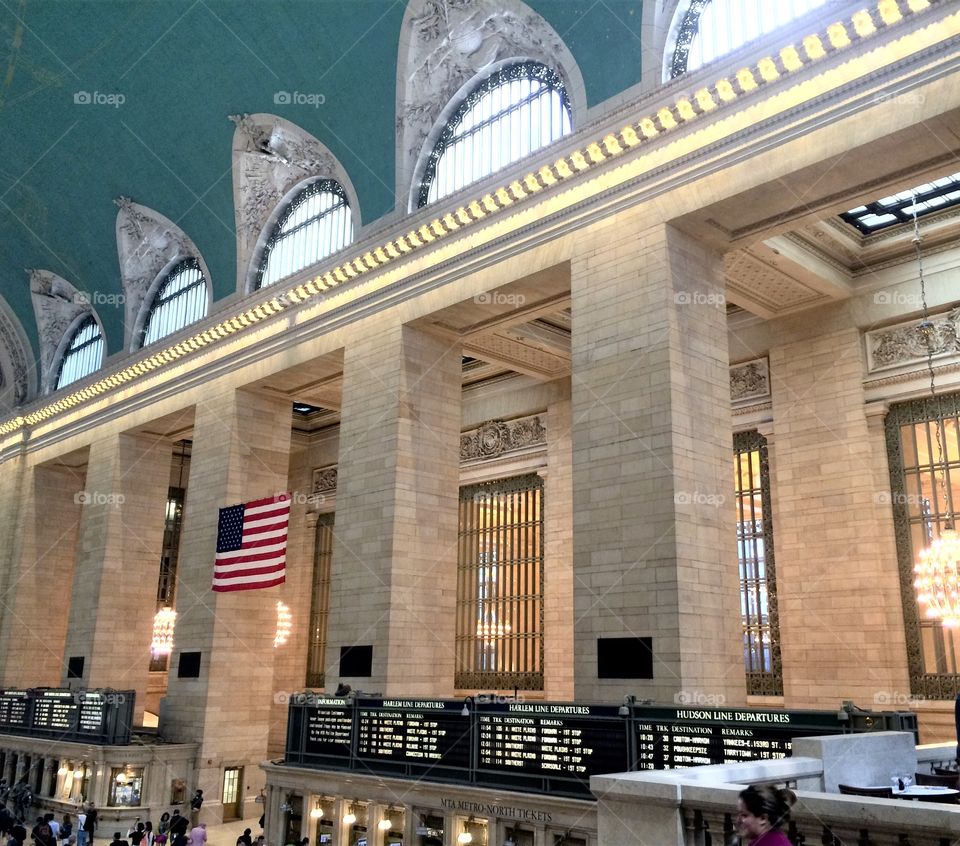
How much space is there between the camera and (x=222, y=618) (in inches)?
719

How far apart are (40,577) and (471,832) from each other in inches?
819

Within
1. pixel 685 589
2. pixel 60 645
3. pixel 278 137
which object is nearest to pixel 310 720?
pixel 685 589

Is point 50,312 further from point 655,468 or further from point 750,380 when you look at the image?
point 655,468

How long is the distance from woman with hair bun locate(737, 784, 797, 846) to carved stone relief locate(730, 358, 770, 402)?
44.7 feet

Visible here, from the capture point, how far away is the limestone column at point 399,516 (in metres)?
14.5

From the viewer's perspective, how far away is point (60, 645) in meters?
26.4

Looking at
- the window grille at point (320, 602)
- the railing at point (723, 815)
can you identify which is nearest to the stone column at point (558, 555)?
the window grille at point (320, 602)

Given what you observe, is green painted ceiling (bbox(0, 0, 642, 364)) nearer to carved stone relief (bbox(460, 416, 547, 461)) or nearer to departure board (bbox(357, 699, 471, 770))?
carved stone relief (bbox(460, 416, 547, 461))

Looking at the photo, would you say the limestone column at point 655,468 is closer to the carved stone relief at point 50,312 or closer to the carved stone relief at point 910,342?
the carved stone relief at point 910,342

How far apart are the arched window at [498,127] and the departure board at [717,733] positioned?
29.3ft

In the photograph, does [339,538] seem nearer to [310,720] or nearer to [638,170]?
[310,720]

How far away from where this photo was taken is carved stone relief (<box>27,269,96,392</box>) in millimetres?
26156

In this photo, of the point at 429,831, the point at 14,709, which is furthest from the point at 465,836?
the point at 14,709

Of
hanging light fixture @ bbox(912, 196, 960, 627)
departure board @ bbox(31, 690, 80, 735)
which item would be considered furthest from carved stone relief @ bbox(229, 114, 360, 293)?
hanging light fixture @ bbox(912, 196, 960, 627)
